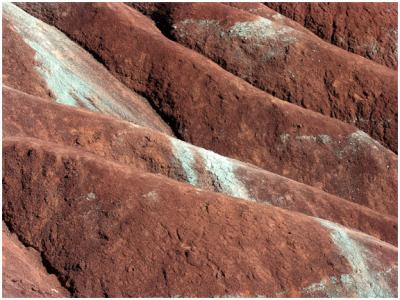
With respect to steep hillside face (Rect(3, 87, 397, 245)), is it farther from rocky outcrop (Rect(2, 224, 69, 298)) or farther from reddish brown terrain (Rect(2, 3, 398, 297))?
rocky outcrop (Rect(2, 224, 69, 298))

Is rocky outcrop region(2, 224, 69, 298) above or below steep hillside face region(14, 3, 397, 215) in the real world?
above

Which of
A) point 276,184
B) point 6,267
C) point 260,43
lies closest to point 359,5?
point 260,43

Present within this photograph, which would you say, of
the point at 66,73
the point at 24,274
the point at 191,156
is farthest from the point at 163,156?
the point at 24,274

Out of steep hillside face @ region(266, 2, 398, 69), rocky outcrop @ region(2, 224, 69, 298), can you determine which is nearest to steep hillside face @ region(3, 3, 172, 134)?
rocky outcrop @ region(2, 224, 69, 298)

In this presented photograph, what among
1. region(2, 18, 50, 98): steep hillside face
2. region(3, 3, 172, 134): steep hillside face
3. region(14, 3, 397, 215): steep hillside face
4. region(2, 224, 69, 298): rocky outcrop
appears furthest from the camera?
region(14, 3, 397, 215): steep hillside face

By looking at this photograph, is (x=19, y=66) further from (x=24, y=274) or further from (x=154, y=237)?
(x=24, y=274)

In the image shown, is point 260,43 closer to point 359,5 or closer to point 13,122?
point 359,5

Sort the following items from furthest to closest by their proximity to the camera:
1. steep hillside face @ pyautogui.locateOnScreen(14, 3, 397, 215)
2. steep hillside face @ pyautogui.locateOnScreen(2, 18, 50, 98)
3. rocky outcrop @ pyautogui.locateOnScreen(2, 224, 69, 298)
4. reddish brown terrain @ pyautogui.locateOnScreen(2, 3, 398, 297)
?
steep hillside face @ pyautogui.locateOnScreen(14, 3, 397, 215) < steep hillside face @ pyautogui.locateOnScreen(2, 18, 50, 98) < reddish brown terrain @ pyautogui.locateOnScreen(2, 3, 398, 297) < rocky outcrop @ pyautogui.locateOnScreen(2, 224, 69, 298)
